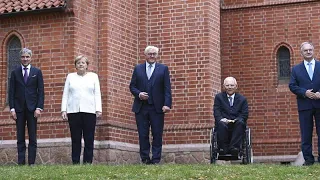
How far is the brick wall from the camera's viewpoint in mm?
18016

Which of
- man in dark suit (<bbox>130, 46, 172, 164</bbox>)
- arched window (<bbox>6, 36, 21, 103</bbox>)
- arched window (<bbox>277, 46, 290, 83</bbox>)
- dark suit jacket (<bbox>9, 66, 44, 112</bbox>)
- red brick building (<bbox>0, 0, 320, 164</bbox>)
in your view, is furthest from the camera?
arched window (<bbox>277, 46, 290, 83</bbox>)

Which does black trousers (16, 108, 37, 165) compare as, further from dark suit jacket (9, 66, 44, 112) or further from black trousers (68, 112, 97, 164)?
black trousers (68, 112, 97, 164)

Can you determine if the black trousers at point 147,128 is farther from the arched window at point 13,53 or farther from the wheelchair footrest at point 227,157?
the arched window at point 13,53

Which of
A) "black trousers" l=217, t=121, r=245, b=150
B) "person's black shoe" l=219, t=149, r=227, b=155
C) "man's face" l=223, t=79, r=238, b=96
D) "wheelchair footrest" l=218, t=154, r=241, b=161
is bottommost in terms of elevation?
"wheelchair footrest" l=218, t=154, r=241, b=161

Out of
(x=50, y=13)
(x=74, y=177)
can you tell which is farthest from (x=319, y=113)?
(x=50, y=13)

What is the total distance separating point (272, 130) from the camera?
18.2 metres

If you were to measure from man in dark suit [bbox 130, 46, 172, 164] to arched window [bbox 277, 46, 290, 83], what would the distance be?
18.3ft

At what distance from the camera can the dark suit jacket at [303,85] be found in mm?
12781

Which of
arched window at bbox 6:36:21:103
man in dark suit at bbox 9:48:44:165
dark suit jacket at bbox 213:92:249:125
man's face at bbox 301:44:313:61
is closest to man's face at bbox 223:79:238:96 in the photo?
dark suit jacket at bbox 213:92:249:125

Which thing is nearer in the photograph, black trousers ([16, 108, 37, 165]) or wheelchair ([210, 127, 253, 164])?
wheelchair ([210, 127, 253, 164])

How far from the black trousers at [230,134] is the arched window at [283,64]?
5.44m

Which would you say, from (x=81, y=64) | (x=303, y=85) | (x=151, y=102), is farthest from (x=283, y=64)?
(x=81, y=64)

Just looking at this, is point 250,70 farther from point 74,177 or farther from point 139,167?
point 74,177

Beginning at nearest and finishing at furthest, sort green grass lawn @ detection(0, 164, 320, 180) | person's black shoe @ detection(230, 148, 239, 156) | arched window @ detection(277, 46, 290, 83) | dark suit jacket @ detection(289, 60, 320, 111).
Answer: green grass lawn @ detection(0, 164, 320, 180) → dark suit jacket @ detection(289, 60, 320, 111) → person's black shoe @ detection(230, 148, 239, 156) → arched window @ detection(277, 46, 290, 83)
